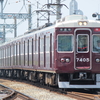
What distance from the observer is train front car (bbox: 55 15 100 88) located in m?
15.3

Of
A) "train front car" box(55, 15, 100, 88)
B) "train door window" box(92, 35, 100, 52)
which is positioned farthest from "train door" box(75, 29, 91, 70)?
"train door window" box(92, 35, 100, 52)

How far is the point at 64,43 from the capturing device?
15.4 metres

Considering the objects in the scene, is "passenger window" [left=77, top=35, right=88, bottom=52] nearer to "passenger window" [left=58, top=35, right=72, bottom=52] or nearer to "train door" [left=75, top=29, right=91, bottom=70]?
"train door" [left=75, top=29, right=91, bottom=70]

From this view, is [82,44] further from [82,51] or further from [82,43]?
[82,51]

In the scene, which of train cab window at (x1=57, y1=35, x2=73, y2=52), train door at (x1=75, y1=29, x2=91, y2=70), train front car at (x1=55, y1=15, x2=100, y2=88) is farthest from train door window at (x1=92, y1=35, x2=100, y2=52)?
train cab window at (x1=57, y1=35, x2=73, y2=52)

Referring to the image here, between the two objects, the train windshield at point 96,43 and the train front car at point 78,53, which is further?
the train windshield at point 96,43

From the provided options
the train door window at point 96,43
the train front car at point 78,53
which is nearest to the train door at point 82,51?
the train front car at point 78,53

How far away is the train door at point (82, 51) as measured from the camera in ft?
50.3

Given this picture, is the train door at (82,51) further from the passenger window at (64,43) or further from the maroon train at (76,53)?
the passenger window at (64,43)

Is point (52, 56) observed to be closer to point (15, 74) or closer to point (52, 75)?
point (52, 75)

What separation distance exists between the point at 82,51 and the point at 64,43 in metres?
0.74

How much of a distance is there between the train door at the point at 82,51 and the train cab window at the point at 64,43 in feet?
0.86

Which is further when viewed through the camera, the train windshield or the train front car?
the train windshield

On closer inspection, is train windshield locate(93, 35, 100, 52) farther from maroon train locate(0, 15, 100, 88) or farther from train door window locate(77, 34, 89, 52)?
train door window locate(77, 34, 89, 52)
